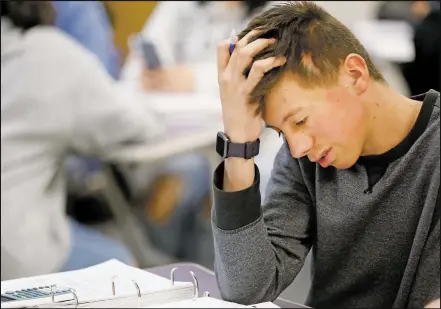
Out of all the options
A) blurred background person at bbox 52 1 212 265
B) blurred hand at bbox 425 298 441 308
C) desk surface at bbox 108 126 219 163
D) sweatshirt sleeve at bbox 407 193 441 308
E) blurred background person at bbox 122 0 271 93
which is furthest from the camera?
blurred background person at bbox 52 1 212 265

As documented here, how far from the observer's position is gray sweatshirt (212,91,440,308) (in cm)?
91

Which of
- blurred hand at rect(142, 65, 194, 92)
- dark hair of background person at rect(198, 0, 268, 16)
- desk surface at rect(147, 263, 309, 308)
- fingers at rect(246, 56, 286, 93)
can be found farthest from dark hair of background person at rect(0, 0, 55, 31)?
fingers at rect(246, 56, 286, 93)

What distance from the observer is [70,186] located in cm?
273

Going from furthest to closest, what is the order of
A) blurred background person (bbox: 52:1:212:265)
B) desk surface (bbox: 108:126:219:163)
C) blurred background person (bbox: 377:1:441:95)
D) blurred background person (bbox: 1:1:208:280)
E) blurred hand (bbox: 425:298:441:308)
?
blurred background person (bbox: 52:1:212:265), blurred background person (bbox: 377:1:441:95), desk surface (bbox: 108:126:219:163), blurred background person (bbox: 1:1:208:280), blurred hand (bbox: 425:298:441:308)

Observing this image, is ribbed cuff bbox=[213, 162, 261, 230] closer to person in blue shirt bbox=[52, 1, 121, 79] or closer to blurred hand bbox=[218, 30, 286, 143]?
blurred hand bbox=[218, 30, 286, 143]

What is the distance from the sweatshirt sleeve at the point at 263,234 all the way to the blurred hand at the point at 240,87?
0.05m

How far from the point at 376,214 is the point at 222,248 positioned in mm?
197

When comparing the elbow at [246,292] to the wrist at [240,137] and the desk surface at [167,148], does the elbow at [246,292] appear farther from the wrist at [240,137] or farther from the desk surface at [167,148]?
the desk surface at [167,148]

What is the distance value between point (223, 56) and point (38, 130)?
1.02 meters

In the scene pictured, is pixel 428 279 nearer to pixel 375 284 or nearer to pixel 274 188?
pixel 375 284

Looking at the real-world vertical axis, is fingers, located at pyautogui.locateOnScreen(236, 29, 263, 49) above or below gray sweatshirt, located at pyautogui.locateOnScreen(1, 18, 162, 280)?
above

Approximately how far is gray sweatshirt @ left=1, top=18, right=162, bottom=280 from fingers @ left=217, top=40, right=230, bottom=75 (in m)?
0.88

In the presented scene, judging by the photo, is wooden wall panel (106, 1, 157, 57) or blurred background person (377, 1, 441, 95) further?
wooden wall panel (106, 1, 157, 57)

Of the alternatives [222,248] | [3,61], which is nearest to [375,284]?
[222,248]
